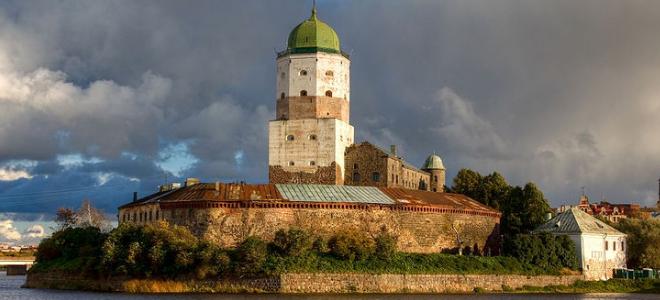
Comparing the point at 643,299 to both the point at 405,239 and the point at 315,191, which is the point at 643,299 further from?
the point at 315,191

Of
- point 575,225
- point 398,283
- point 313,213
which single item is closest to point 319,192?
point 313,213

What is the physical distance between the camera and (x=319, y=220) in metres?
62.4

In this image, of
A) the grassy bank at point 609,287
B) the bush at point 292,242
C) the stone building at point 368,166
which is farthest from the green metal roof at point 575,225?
the bush at point 292,242

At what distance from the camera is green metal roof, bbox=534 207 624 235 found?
68062mm

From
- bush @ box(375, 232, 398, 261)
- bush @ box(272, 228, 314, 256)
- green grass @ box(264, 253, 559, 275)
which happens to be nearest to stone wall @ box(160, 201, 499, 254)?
bush @ box(272, 228, 314, 256)

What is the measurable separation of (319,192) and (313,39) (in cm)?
1402

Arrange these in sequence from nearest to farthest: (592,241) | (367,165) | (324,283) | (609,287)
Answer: (324,283)
(609,287)
(592,241)
(367,165)

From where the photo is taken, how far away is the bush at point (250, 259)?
183 ft

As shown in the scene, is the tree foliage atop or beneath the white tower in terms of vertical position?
beneath

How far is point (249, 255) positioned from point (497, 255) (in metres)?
20.2

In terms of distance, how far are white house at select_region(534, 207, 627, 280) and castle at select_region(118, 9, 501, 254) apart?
17.1 ft

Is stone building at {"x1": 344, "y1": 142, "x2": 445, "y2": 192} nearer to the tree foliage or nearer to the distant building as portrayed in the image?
the tree foliage

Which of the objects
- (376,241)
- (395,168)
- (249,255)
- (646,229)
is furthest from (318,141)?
(646,229)

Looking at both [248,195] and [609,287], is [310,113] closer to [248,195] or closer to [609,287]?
[248,195]
